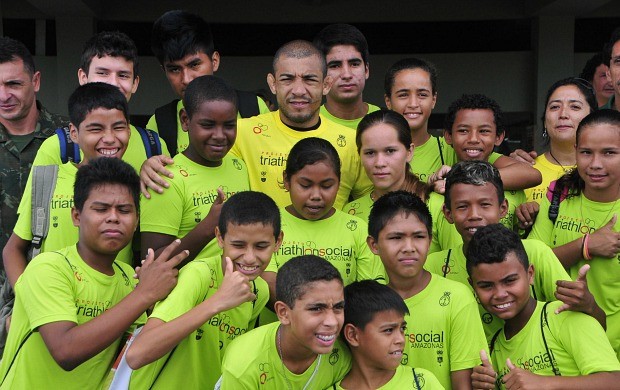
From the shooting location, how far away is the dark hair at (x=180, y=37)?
205 inches

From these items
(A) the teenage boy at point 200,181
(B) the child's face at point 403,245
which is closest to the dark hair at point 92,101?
(A) the teenage boy at point 200,181

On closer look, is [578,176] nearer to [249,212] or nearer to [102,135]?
[249,212]

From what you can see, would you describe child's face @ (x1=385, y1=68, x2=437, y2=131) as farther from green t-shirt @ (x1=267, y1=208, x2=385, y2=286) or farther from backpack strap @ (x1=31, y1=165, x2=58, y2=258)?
backpack strap @ (x1=31, y1=165, x2=58, y2=258)

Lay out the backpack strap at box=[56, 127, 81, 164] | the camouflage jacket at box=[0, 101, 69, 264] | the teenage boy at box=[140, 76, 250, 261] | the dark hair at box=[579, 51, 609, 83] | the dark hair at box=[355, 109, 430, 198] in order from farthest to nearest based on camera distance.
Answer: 1. the dark hair at box=[579, 51, 609, 83]
2. the camouflage jacket at box=[0, 101, 69, 264]
3. the dark hair at box=[355, 109, 430, 198]
4. the backpack strap at box=[56, 127, 81, 164]
5. the teenage boy at box=[140, 76, 250, 261]

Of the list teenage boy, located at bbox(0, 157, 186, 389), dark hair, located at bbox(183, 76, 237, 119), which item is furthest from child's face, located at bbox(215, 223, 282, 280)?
dark hair, located at bbox(183, 76, 237, 119)

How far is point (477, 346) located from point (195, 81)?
2.08 meters

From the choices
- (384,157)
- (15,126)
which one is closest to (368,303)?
(384,157)

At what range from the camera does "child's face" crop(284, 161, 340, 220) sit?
4.33 metres

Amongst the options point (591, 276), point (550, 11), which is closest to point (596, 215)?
point (591, 276)

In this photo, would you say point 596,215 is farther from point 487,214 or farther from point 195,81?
point 195,81

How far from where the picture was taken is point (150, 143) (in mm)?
4770

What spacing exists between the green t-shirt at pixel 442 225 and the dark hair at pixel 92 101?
70.0 inches

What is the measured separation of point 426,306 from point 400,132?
116 cm

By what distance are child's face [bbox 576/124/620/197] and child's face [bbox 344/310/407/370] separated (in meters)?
1.46
